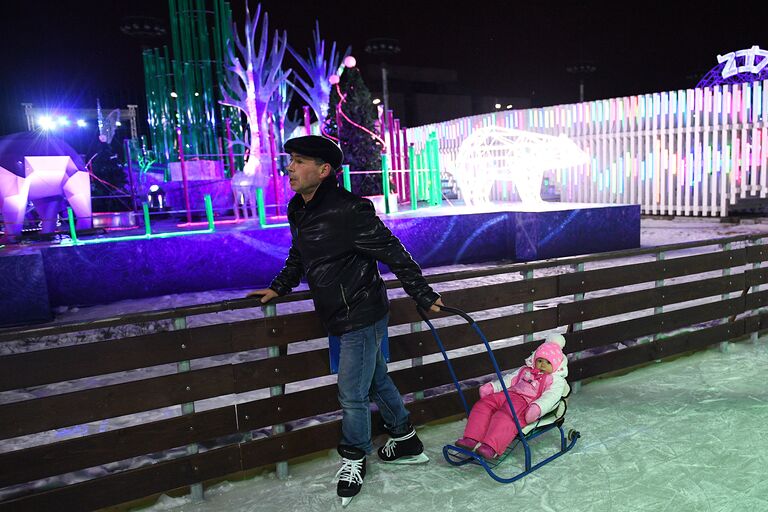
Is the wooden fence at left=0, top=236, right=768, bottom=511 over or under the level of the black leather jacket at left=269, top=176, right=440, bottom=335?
under

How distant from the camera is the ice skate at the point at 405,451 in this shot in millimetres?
3197

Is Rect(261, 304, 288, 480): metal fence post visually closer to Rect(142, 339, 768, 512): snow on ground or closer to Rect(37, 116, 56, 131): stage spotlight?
Rect(142, 339, 768, 512): snow on ground

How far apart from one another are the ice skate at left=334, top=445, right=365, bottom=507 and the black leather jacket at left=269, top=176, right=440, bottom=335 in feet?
2.15

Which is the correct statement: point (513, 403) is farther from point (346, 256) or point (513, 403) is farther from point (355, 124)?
point (355, 124)

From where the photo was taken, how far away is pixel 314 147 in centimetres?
276

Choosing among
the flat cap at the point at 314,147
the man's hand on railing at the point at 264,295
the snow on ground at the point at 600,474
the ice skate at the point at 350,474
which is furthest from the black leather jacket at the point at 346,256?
the snow on ground at the point at 600,474

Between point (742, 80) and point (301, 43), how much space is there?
13896 millimetres

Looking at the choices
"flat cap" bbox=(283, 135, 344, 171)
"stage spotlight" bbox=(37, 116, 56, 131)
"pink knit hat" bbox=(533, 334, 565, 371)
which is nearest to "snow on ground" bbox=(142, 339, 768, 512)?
"pink knit hat" bbox=(533, 334, 565, 371)

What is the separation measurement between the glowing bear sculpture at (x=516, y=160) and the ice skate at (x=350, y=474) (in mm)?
8144

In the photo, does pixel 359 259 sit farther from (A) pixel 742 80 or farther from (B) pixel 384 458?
(A) pixel 742 80

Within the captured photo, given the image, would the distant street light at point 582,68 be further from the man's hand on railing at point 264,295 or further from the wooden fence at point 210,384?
the man's hand on railing at point 264,295

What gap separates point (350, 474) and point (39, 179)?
8885mm

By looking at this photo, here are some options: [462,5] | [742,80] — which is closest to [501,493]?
[742,80]

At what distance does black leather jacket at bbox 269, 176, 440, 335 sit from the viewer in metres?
2.74
